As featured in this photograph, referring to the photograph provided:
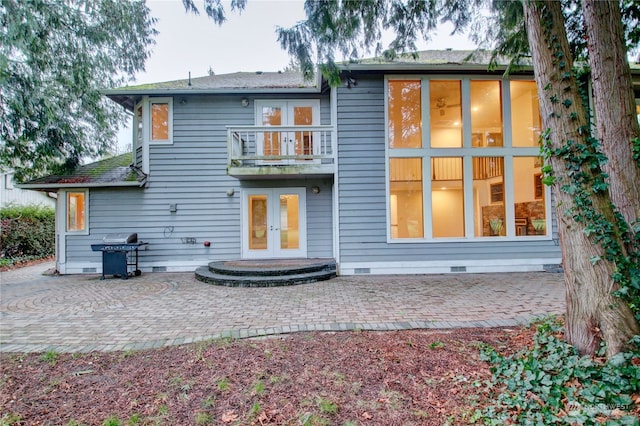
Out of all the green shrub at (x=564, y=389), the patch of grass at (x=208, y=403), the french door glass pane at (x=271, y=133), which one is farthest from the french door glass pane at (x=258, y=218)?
the green shrub at (x=564, y=389)

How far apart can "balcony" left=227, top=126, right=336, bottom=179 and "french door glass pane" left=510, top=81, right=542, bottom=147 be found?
444 centimetres

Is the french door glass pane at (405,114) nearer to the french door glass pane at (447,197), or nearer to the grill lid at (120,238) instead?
the french door glass pane at (447,197)

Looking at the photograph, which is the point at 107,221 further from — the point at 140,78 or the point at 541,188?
the point at 541,188

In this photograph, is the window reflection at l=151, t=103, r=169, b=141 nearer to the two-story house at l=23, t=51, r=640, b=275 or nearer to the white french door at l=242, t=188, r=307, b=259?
the two-story house at l=23, t=51, r=640, b=275

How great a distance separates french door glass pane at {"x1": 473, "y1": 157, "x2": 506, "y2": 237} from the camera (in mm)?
7398

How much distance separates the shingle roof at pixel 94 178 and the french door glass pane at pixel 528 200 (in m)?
9.54

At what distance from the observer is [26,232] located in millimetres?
11539

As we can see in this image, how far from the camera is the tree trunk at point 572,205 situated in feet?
7.97

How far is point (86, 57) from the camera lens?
9.14 m

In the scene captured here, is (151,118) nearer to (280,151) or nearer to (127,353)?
(280,151)

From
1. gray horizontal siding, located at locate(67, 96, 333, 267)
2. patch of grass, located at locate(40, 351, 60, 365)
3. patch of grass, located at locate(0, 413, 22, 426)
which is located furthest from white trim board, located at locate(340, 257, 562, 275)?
patch of grass, located at locate(0, 413, 22, 426)

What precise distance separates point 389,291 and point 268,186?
14.7 ft

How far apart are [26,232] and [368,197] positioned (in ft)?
42.5

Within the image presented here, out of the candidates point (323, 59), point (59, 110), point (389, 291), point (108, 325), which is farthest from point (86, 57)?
point (389, 291)
